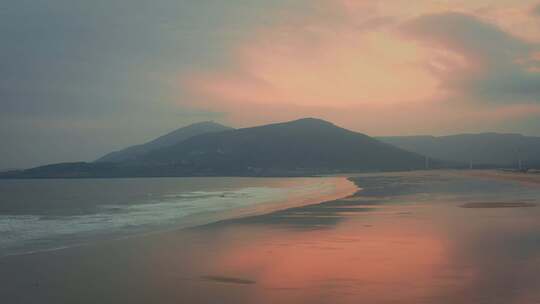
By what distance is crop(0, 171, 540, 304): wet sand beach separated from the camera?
10.8m

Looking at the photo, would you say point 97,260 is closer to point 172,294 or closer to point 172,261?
point 172,261

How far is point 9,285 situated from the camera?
40.2 feet

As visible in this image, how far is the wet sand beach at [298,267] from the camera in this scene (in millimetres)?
10828

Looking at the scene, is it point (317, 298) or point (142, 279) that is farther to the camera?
point (142, 279)

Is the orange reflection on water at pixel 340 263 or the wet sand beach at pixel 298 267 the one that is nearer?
the wet sand beach at pixel 298 267

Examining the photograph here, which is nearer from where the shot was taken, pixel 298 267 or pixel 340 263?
pixel 298 267

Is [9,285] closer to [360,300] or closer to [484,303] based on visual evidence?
[360,300]

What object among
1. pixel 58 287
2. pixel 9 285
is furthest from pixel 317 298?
pixel 9 285

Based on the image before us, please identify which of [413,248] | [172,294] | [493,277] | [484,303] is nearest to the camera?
[484,303]

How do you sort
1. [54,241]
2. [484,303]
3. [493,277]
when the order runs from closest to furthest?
[484,303] → [493,277] → [54,241]

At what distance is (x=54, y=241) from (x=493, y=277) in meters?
15.9

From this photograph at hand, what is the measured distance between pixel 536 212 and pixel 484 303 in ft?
65.1

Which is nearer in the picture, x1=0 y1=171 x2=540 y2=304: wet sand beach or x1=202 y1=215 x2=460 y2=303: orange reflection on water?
x1=0 y1=171 x2=540 y2=304: wet sand beach

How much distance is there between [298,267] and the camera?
13828 millimetres
